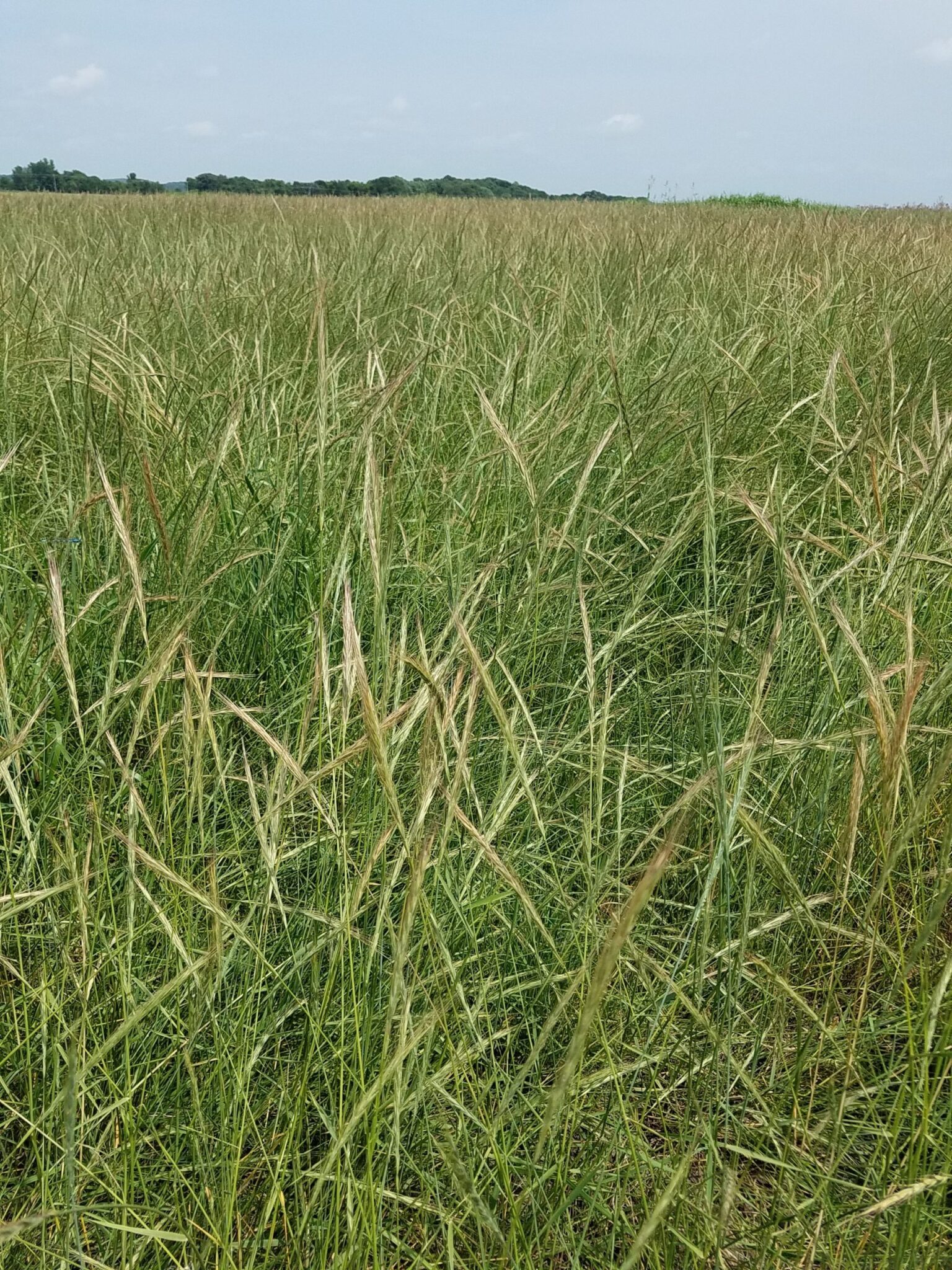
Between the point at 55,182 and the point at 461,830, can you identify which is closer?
the point at 461,830

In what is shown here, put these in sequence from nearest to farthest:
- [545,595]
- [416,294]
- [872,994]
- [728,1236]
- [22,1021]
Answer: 1. [728,1236]
2. [22,1021]
3. [872,994]
4. [545,595]
5. [416,294]

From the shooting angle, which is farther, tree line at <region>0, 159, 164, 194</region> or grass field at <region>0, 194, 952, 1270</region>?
tree line at <region>0, 159, 164, 194</region>

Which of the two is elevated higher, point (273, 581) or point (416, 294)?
point (416, 294)

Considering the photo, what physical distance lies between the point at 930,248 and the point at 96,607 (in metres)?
4.23

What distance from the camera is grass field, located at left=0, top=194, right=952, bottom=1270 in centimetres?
66

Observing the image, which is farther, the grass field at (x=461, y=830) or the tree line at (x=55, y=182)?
the tree line at (x=55, y=182)

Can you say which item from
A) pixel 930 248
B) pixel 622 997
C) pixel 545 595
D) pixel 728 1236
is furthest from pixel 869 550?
pixel 930 248

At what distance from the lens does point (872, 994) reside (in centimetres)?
97

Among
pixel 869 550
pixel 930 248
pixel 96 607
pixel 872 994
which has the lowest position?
pixel 872 994

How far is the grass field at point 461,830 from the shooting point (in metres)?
0.66

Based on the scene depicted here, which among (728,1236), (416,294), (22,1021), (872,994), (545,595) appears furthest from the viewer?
(416,294)

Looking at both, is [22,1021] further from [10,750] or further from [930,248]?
[930,248]

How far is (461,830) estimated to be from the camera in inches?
38.2

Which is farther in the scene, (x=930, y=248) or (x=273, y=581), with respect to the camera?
(x=930, y=248)
